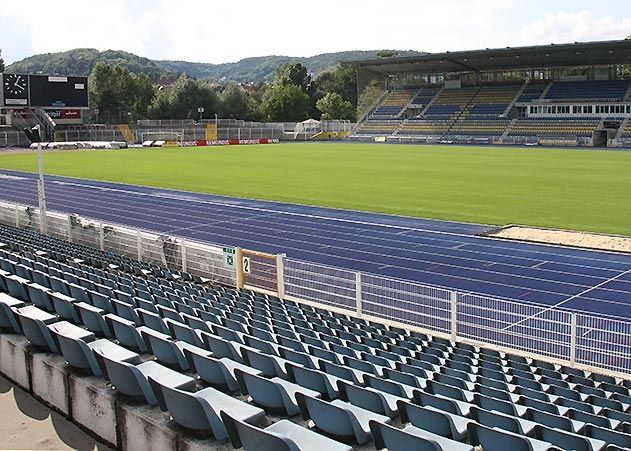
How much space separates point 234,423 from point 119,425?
60.0 inches

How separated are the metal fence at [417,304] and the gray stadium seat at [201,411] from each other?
632 centimetres

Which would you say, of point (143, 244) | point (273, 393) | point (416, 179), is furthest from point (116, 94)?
point (273, 393)

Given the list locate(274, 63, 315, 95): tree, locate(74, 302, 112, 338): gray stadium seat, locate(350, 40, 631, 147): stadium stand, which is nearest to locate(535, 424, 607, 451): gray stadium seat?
locate(74, 302, 112, 338): gray stadium seat

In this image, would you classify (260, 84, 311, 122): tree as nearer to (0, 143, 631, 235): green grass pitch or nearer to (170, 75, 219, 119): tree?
(170, 75, 219, 119): tree

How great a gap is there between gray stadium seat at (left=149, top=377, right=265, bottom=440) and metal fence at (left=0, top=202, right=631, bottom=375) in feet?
20.8

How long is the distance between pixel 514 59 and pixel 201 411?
277 ft

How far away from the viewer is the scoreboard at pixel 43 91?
76.6 meters

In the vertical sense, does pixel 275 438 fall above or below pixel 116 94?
below

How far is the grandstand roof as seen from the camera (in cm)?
7394

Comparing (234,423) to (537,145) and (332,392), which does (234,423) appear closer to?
(332,392)

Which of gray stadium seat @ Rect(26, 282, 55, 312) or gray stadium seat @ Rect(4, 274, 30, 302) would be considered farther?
gray stadium seat @ Rect(4, 274, 30, 302)

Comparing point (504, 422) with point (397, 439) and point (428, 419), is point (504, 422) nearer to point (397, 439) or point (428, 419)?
point (428, 419)

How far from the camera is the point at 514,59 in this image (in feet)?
272

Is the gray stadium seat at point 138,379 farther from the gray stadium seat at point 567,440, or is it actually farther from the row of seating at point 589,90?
the row of seating at point 589,90
